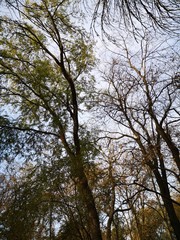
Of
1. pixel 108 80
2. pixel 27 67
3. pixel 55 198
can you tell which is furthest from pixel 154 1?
pixel 108 80

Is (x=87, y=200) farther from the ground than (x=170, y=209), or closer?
closer

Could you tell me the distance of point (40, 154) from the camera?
6770 millimetres

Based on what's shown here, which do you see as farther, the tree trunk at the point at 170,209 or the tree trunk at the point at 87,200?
the tree trunk at the point at 170,209

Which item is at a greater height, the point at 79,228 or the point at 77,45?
the point at 77,45

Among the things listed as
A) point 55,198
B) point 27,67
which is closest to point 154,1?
point 55,198

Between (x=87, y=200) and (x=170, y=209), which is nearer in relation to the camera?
(x=87, y=200)

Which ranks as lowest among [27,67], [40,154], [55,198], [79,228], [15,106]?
[79,228]

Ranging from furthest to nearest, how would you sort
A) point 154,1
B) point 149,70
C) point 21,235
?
point 149,70 → point 21,235 → point 154,1

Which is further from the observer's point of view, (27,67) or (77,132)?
(27,67)

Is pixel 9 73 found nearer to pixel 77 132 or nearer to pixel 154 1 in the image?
pixel 77 132

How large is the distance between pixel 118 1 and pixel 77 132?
5.52 meters

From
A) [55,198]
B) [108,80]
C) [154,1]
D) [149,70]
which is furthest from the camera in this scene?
[108,80]

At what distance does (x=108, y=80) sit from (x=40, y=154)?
208 inches

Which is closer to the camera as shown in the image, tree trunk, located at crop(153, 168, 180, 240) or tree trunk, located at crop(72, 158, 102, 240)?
tree trunk, located at crop(72, 158, 102, 240)
